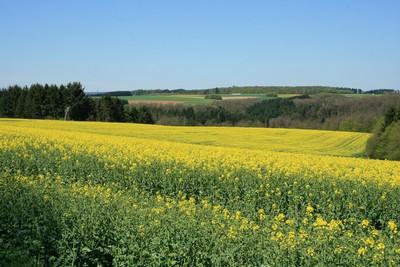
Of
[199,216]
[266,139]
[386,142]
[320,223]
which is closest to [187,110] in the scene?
[266,139]

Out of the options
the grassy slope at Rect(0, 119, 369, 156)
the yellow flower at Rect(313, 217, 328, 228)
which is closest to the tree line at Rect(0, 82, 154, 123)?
the grassy slope at Rect(0, 119, 369, 156)

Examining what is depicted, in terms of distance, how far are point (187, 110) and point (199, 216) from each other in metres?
77.4

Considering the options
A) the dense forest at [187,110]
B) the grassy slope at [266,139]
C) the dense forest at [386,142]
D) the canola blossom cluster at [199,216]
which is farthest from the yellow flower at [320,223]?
the dense forest at [187,110]

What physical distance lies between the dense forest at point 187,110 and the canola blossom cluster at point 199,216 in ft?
176

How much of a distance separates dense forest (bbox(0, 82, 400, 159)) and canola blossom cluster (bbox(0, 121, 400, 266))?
53.6 meters

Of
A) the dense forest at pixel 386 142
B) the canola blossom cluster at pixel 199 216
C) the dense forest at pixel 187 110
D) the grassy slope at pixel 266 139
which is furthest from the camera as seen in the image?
the dense forest at pixel 187 110

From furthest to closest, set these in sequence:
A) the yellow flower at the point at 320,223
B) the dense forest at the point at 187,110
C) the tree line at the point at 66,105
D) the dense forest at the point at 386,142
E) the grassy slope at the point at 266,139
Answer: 1. the tree line at the point at 66,105
2. the dense forest at the point at 187,110
3. the dense forest at the point at 386,142
4. the grassy slope at the point at 266,139
5. the yellow flower at the point at 320,223

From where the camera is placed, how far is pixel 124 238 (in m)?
6.95

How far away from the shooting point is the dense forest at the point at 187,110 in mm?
70375

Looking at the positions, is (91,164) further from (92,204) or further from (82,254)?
(82,254)

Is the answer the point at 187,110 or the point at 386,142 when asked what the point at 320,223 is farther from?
the point at 187,110

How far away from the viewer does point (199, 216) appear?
8.20 m

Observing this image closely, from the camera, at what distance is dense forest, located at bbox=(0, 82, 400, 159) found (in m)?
70.4

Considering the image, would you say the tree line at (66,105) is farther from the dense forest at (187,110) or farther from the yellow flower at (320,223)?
the yellow flower at (320,223)
